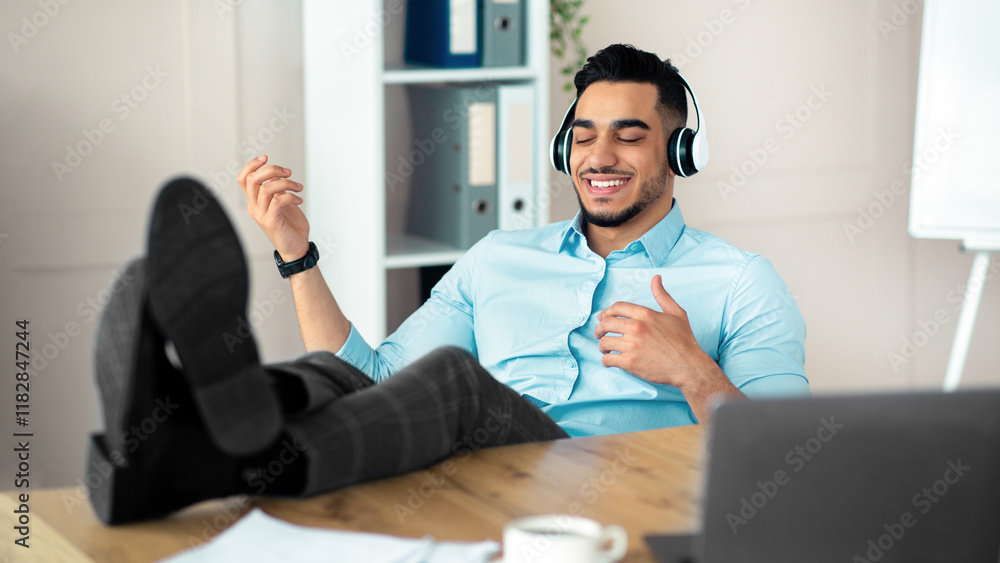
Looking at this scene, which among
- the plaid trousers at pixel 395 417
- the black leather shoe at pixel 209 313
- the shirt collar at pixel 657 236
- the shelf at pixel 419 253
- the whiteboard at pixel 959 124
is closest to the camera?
the black leather shoe at pixel 209 313

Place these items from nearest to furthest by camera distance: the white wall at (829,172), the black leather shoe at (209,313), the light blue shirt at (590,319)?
the black leather shoe at (209,313) → the light blue shirt at (590,319) → the white wall at (829,172)

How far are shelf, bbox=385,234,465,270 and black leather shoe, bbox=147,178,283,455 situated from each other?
143 cm

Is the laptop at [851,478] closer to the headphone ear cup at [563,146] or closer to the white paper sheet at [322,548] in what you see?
the white paper sheet at [322,548]

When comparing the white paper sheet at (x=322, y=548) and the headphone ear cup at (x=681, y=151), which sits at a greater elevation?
the headphone ear cup at (x=681, y=151)

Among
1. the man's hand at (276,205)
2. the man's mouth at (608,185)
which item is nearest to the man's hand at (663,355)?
the man's mouth at (608,185)

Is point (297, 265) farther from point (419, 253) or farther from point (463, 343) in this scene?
point (419, 253)

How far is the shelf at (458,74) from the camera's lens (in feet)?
7.36

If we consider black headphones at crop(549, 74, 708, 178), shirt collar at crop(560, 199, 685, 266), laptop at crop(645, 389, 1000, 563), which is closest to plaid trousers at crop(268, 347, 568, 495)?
laptop at crop(645, 389, 1000, 563)

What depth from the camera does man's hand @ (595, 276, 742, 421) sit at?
1.50 m

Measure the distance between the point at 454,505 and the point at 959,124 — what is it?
2.33 m

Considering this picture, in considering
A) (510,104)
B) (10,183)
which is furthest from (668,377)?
(10,183)

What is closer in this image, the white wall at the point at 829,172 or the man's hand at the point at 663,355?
the man's hand at the point at 663,355

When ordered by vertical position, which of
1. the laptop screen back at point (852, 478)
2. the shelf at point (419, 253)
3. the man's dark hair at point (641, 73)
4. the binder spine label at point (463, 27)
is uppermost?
the binder spine label at point (463, 27)

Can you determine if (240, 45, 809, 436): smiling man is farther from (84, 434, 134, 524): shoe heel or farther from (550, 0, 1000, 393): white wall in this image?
(550, 0, 1000, 393): white wall
